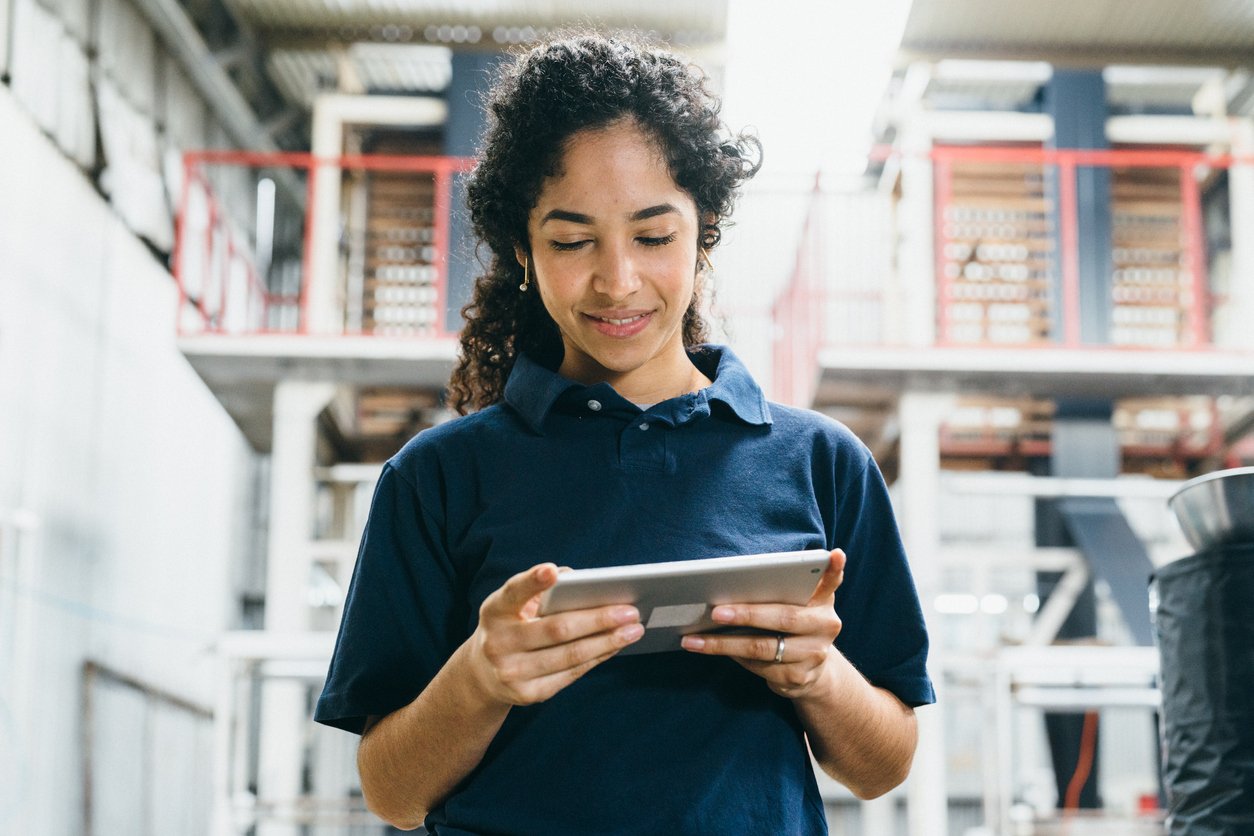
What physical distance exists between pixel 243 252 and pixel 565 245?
12604 millimetres

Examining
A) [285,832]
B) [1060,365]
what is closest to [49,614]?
[285,832]

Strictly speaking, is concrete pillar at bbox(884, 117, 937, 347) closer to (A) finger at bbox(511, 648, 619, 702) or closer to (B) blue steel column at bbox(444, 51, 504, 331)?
(B) blue steel column at bbox(444, 51, 504, 331)

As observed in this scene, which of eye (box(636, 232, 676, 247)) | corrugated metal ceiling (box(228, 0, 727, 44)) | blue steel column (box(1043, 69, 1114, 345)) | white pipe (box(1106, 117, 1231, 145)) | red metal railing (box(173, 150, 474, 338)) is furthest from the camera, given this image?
corrugated metal ceiling (box(228, 0, 727, 44))

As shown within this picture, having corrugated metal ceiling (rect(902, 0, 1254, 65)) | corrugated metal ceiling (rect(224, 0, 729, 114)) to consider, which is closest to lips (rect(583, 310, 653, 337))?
corrugated metal ceiling (rect(224, 0, 729, 114))

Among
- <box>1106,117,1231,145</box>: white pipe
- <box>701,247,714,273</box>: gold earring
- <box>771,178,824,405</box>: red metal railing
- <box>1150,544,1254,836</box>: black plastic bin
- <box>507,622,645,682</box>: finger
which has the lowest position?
<box>1150,544,1254,836</box>: black plastic bin

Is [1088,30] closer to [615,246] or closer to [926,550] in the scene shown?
[926,550]

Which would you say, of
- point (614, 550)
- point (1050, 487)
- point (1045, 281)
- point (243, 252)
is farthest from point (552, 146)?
point (243, 252)

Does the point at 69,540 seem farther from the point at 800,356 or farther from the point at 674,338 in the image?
the point at 674,338

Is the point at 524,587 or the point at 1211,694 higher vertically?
the point at 524,587

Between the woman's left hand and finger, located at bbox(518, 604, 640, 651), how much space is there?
12cm

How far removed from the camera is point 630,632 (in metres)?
1.55

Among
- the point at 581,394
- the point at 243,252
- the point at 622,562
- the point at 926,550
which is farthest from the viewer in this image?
the point at 243,252

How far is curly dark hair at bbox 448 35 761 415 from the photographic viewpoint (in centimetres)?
195

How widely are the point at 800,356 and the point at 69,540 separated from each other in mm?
5225
